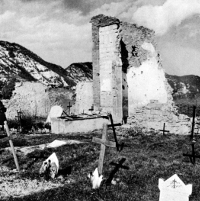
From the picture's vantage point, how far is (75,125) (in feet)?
49.1

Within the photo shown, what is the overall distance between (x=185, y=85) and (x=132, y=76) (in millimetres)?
31895

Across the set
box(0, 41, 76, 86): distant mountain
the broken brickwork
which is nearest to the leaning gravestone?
the broken brickwork

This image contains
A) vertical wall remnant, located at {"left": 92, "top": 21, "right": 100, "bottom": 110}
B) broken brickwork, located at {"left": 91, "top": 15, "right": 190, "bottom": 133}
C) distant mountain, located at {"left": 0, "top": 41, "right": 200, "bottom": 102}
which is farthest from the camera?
distant mountain, located at {"left": 0, "top": 41, "right": 200, "bottom": 102}

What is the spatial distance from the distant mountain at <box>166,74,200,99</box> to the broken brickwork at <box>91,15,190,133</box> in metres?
25.0

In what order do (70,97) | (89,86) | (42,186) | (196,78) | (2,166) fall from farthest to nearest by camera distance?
1. (196,78)
2. (70,97)
3. (89,86)
4. (2,166)
5. (42,186)

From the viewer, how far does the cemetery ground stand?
18.6ft

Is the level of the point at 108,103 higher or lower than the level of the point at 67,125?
higher

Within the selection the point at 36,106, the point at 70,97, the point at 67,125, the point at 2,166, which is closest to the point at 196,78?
the point at 70,97

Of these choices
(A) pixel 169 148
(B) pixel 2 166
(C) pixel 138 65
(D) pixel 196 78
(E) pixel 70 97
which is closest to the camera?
(B) pixel 2 166

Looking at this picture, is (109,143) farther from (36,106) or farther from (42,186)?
(36,106)

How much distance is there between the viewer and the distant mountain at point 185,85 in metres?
41.9

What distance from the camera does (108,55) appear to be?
1716 centimetres

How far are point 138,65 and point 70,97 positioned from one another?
36.8ft

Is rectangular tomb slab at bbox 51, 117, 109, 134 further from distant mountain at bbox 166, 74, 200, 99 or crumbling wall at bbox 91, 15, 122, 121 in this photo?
distant mountain at bbox 166, 74, 200, 99
